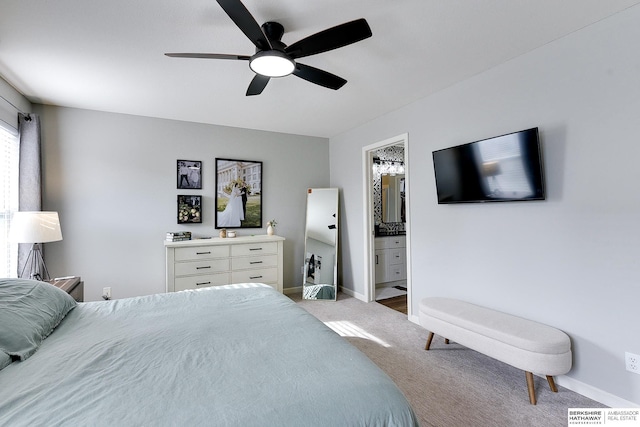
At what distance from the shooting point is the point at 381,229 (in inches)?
199

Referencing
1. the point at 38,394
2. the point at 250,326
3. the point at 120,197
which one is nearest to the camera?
the point at 38,394

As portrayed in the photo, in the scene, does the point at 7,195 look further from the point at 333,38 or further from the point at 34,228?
the point at 333,38

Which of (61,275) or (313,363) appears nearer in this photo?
(313,363)

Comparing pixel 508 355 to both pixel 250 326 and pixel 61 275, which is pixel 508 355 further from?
pixel 61 275

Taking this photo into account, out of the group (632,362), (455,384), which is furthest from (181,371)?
(632,362)

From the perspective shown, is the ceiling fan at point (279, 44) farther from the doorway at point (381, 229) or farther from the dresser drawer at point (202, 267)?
the dresser drawer at point (202, 267)

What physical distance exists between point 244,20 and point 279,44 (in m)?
0.36

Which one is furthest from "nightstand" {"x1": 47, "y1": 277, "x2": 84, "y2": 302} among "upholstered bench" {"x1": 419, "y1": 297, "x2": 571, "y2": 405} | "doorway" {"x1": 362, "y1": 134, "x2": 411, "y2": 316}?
"doorway" {"x1": 362, "y1": 134, "x2": 411, "y2": 316}

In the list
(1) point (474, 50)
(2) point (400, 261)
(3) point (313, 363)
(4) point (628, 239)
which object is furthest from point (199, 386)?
(2) point (400, 261)

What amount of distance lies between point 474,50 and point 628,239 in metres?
1.69

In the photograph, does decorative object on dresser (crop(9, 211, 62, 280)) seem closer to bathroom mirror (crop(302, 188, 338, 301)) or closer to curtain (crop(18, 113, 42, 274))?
curtain (crop(18, 113, 42, 274))

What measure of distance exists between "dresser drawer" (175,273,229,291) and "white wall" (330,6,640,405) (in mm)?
2716

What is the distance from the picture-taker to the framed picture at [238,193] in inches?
167

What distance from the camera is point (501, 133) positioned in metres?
2.54
